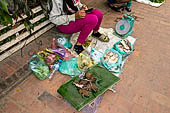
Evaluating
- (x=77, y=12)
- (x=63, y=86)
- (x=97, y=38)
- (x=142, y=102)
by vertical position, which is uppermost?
(x=77, y=12)

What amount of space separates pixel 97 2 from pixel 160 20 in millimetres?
1852

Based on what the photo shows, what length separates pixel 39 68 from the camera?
210cm

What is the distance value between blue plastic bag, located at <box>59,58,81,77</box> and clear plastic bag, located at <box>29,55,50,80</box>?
233mm

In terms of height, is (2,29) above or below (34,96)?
above

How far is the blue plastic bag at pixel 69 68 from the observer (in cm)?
219

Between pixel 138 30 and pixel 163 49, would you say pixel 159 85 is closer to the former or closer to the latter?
pixel 163 49

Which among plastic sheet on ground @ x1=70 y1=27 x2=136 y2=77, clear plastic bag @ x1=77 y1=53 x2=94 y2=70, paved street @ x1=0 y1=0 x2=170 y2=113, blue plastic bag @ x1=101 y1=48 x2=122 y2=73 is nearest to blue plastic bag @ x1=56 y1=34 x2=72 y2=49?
plastic sheet on ground @ x1=70 y1=27 x2=136 y2=77

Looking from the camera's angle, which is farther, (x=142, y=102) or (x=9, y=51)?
(x=9, y=51)

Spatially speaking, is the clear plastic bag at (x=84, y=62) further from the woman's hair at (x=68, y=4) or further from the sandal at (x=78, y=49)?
the woman's hair at (x=68, y=4)

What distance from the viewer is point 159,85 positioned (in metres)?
2.22

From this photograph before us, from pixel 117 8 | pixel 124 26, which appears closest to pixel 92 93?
pixel 124 26

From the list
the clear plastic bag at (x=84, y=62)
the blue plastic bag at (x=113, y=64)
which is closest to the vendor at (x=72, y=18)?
the clear plastic bag at (x=84, y=62)

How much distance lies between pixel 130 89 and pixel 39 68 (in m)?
1.41

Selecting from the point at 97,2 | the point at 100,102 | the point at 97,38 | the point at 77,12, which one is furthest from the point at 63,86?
the point at 97,2
